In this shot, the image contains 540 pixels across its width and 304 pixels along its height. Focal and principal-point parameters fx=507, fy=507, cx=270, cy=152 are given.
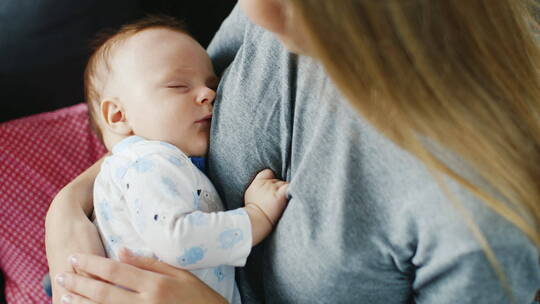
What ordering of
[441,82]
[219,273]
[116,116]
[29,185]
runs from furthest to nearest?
[29,185] → [116,116] → [219,273] → [441,82]

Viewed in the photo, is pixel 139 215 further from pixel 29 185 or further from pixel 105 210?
pixel 29 185

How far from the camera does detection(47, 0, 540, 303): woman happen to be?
2.02 feet

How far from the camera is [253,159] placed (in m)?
0.87

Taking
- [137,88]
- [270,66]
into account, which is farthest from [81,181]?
[270,66]

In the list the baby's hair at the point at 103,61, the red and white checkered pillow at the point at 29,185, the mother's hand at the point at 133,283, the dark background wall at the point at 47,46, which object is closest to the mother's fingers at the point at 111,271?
the mother's hand at the point at 133,283

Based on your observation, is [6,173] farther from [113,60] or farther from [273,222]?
[273,222]

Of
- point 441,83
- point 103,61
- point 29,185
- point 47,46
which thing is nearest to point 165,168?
point 103,61

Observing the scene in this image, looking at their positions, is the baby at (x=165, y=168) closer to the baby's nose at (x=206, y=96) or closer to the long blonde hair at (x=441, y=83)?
the baby's nose at (x=206, y=96)

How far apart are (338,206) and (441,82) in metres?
0.21

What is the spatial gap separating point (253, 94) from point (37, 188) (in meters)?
0.81

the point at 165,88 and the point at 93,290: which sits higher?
the point at 165,88

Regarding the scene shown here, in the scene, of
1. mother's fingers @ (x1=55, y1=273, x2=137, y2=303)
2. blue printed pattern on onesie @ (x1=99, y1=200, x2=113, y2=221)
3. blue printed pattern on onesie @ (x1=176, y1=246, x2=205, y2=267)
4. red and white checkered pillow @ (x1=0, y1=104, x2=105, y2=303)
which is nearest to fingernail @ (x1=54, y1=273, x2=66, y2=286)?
mother's fingers @ (x1=55, y1=273, x2=137, y2=303)

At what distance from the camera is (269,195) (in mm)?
827

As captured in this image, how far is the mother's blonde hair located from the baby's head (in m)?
0.41
